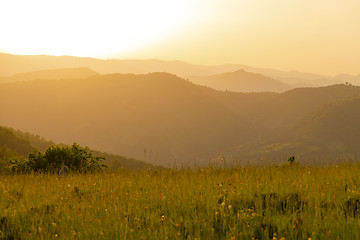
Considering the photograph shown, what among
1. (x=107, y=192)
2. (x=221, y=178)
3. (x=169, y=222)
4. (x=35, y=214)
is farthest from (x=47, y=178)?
(x=169, y=222)

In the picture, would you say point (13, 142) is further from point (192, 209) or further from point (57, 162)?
point (192, 209)

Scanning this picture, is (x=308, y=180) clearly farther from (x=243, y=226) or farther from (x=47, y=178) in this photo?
(x=47, y=178)

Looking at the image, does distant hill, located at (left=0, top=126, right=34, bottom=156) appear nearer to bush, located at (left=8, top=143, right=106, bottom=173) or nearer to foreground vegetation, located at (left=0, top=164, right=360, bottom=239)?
bush, located at (left=8, top=143, right=106, bottom=173)

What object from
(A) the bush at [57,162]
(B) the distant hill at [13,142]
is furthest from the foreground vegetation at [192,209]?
(B) the distant hill at [13,142]

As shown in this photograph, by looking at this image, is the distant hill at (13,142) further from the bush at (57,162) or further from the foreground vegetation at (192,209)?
the foreground vegetation at (192,209)

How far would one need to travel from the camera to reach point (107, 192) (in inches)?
326

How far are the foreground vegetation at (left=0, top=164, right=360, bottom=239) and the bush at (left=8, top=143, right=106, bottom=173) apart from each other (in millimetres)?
4471

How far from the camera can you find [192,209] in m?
6.41

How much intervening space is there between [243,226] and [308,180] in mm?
3437

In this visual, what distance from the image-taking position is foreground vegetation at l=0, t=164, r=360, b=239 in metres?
5.52

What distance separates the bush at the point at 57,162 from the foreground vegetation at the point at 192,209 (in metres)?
4.47

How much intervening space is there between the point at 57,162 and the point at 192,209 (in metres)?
8.93

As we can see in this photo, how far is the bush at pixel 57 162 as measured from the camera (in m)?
13.6

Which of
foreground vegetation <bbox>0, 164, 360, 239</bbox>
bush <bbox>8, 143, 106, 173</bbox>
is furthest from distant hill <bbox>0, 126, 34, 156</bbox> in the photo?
foreground vegetation <bbox>0, 164, 360, 239</bbox>
